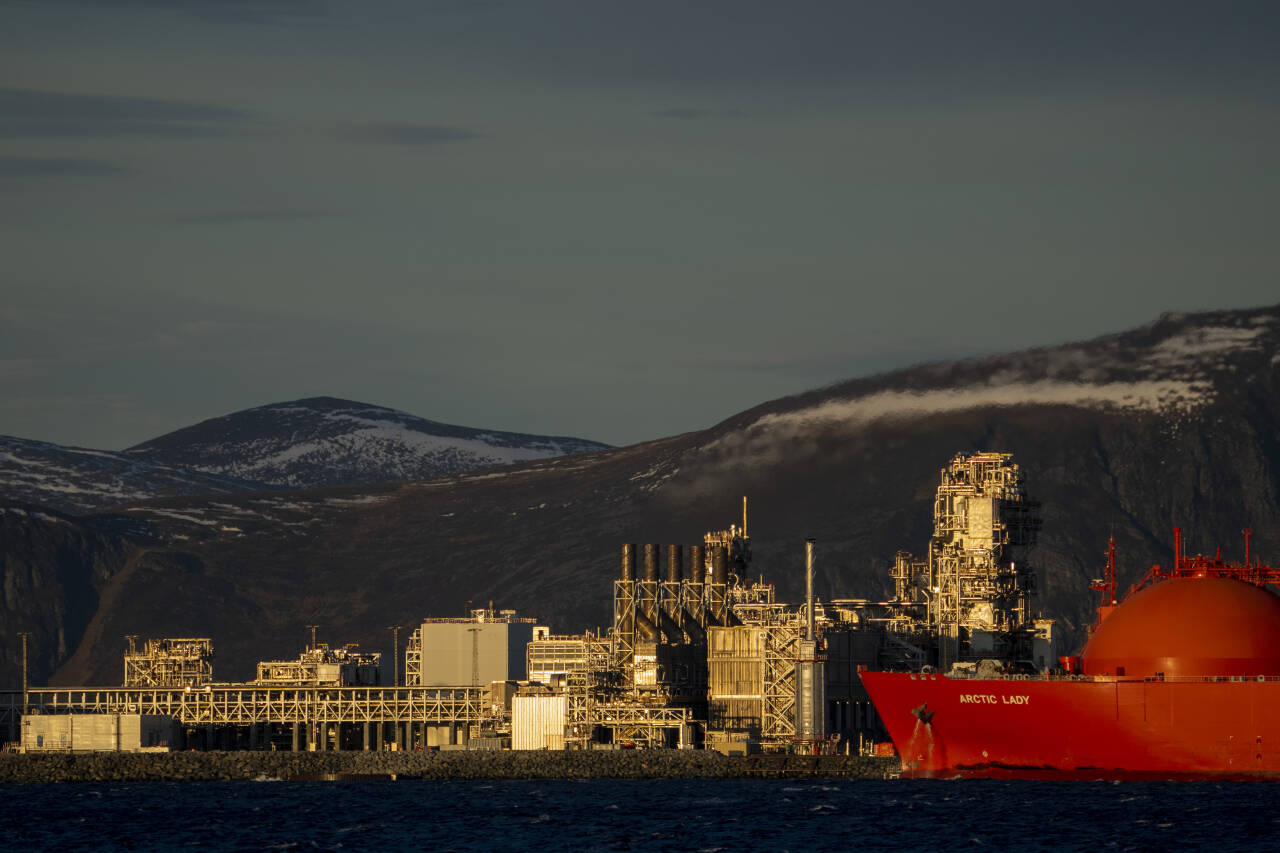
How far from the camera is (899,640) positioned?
139 meters

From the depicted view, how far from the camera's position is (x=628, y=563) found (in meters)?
148

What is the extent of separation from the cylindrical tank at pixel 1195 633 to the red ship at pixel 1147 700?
0.05 meters

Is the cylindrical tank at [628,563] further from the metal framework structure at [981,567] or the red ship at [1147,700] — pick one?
the red ship at [1147,700]

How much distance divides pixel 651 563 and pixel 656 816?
47105 mm

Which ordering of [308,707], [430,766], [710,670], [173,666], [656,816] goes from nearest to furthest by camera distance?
[656,816]
[430,766]
[710,670]
[308,707]
[173,666]

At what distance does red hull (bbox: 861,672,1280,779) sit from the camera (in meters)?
109

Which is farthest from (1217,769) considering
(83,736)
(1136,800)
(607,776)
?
(83,736)

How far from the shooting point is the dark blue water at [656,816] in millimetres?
92938

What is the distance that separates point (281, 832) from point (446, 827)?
7.28 m

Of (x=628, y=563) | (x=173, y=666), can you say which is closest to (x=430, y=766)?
(x=628, y=563)

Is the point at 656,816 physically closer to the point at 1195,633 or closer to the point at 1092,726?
the point at 1092,726

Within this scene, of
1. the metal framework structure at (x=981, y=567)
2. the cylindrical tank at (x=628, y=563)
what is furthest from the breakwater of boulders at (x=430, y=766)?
the cylindrical tank at (x=628, y=563)

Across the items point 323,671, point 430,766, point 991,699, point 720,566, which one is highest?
point 720,566

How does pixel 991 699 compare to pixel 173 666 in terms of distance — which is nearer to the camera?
pixel 991 699
